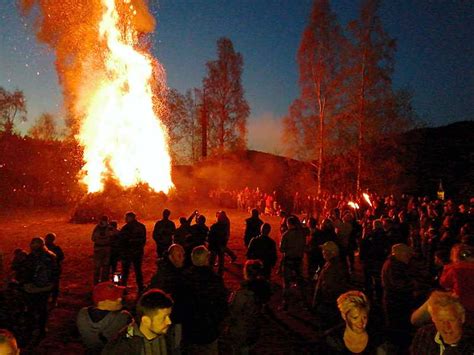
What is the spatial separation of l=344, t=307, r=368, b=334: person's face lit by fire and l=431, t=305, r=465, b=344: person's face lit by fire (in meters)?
0.62

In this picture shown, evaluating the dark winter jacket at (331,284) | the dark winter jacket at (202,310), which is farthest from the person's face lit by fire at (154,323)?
the dark winter jacket at (331,284)

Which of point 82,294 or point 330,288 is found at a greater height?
point 330,288

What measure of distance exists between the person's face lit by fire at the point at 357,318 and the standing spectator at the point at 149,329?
4.98ft

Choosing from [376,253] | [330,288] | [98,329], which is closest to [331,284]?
[330,288]

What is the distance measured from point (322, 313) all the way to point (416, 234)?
9.02 metres

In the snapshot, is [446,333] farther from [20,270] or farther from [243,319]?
[20,270]

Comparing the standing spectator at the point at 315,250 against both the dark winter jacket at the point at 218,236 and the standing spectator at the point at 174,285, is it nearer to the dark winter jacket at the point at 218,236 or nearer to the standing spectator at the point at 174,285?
the dark winter jacket at the point at 218,236

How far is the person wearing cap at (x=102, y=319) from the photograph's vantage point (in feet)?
11.5

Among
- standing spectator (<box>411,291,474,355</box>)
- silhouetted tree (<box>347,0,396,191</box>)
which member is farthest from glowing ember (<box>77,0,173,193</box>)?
standing spectator (<box>411,291,474,355</box>)

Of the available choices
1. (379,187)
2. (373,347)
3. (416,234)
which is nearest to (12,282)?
(373,347)

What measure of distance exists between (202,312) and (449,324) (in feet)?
7.80

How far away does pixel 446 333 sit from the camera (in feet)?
9.62

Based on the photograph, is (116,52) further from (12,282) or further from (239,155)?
(12,282)

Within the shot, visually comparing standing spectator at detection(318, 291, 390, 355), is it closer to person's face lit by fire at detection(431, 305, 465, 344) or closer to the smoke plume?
person's face lit by fire at detection(431, 305, 465, 344)
